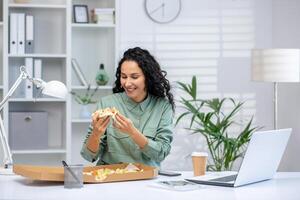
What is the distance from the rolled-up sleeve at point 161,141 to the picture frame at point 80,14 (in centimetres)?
185

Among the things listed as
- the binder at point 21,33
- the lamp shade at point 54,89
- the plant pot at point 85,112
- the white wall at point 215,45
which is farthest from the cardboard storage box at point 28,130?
the lamp shade at point 54,89

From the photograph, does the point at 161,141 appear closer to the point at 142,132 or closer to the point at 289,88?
the point at 142,132

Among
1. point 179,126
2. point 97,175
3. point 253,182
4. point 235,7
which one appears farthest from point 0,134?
point 235,7

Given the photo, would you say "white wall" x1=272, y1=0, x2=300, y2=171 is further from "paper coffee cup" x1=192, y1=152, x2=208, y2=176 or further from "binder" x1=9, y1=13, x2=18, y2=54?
"paper coffee cup" x1=192, y1=152, x2=208, y2=176

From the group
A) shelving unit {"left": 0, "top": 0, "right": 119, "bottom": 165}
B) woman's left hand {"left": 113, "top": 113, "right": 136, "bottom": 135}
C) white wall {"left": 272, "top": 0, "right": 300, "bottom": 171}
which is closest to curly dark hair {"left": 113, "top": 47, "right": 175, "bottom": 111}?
woman's left hand {"left": 113, "top": 113, "right": 136, "bottom": 135}

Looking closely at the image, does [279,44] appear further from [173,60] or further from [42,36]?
[42,36]

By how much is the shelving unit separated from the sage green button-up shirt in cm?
156

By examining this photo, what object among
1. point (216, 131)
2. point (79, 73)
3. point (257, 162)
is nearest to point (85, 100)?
point (79, 73)

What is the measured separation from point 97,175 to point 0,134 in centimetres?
55

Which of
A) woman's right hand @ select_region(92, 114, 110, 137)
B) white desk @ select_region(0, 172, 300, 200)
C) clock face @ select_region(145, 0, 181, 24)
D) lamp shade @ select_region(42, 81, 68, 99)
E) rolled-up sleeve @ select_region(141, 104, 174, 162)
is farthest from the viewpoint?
clock face @ select_region(145, 0, 181, 24)

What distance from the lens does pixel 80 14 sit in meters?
4.67

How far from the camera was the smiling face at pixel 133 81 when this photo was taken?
9.80 ft

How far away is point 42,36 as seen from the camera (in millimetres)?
4730

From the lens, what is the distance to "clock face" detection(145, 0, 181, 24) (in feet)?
15.6
